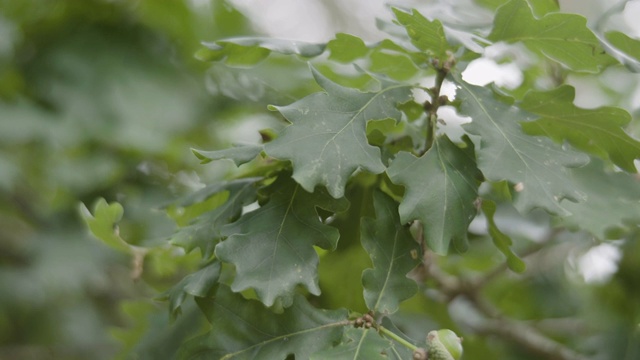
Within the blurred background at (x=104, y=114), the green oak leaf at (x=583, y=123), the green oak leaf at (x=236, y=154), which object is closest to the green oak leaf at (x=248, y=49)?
the green oak leaf at (x=236, y=154)

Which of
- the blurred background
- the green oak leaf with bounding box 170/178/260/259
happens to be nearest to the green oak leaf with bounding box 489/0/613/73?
the green oak leaf with bounding box 170/178/260/259

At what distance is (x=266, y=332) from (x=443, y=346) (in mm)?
216

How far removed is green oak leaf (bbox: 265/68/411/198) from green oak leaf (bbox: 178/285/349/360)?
0.17 meters

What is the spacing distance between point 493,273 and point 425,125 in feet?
A: 2.19

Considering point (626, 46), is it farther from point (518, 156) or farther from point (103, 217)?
point (103, 217)

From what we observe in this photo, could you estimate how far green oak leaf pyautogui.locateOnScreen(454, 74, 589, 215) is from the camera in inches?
34.8

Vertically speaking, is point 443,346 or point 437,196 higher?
point 437,196

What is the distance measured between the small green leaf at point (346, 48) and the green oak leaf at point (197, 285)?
15.2 inches

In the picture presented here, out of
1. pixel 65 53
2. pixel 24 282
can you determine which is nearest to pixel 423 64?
pixel 65 53

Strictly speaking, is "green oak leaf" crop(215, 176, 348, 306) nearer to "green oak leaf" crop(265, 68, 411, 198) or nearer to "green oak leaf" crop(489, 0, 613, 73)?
"green oak leaf" crop(265, 68, 411, 198)

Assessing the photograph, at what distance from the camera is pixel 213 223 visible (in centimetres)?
101

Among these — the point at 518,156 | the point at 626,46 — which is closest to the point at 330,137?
the point at 518,156

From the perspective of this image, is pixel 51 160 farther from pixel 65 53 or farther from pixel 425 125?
pixel 425 125

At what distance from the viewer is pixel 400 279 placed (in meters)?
0.95
